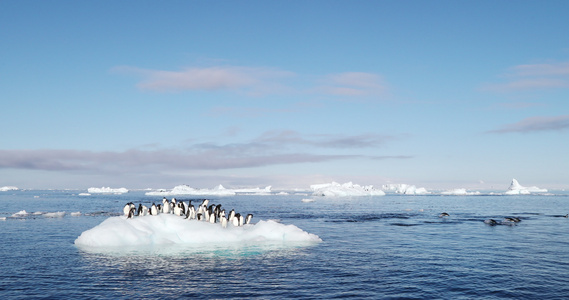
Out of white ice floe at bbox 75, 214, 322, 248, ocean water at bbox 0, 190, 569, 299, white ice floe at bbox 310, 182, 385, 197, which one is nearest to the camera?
ocean water at bbox 0, 190, 569, 299

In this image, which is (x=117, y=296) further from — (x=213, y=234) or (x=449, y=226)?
(x=449, y=226)

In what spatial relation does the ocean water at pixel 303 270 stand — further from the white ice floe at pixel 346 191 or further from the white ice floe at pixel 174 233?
the white ice floe at pixel 346 191

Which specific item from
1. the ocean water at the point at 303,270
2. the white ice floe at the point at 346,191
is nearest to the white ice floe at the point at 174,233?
the ocean water at the point at 303,270

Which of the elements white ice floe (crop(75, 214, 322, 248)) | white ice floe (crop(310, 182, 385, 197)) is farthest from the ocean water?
white ice floe (crop(310, 182, 385, 197))

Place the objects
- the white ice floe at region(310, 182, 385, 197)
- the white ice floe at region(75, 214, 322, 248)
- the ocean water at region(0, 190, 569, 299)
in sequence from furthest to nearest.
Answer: the white ice floe at region(310, 182, 385, 197), the white ice floe at region(75, 214, 322, 248), the ocean water at region(0, 190, 569, 299)

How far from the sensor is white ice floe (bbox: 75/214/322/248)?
24.2m

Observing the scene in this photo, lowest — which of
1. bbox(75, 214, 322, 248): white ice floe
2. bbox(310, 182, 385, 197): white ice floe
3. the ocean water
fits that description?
the ocean water

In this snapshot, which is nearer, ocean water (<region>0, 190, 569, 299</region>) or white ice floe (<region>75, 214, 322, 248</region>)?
ocean water (<region>0, 190, 569, 299</region>)

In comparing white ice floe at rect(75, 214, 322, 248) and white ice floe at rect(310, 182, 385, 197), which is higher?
white ice floe at rect(310, 182, 385, 197)

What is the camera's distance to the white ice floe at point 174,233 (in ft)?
79.5

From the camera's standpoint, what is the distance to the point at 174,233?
25.5 m

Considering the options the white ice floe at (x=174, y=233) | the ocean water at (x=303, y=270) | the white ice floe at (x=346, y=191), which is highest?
the white ice floe at (x=346, y=191)

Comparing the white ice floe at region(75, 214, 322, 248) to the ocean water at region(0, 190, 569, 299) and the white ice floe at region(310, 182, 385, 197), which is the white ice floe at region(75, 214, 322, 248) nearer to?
the ocean water at region(0, 190, 569, 299)

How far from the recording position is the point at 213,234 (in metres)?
25.7
